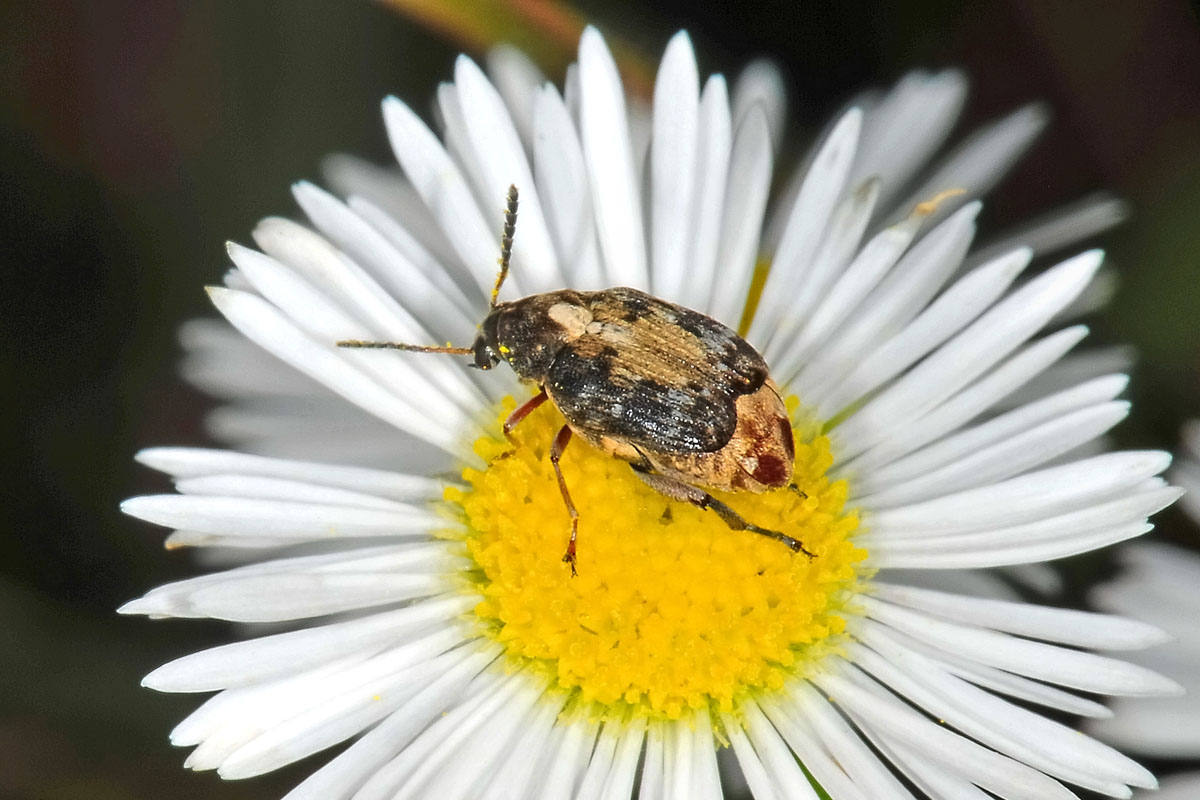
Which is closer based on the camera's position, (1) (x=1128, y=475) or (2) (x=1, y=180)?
(1) (x=1128, y=475)

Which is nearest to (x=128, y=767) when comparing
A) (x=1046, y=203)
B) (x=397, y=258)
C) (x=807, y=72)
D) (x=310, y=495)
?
(x=310, y=495)

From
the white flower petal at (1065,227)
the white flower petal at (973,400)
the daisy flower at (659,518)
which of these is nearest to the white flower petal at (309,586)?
the daisy flower at (659,518)

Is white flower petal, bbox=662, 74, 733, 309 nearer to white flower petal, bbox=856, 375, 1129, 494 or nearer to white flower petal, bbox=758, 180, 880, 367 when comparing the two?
white flower petal, bbox=758, 180, 880, 367

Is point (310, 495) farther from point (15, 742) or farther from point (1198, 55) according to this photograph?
point (1198, 55)

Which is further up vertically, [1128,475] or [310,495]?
[1128,475]

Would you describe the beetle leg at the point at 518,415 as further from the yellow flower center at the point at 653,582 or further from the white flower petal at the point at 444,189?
the white flower petal at the point at 444,189

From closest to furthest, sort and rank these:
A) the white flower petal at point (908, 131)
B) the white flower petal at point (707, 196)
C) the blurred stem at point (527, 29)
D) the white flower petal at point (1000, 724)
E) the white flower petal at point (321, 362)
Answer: the white flower petal at point (1000, 724)
the white flower petal at point (321, 362)
the white flower petal at point (707, 196)
the white flower petal at point (908, 131)
the blurred stem at point (527, 29)

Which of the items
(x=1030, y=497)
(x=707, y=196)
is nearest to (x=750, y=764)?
(x=1030, y=497)

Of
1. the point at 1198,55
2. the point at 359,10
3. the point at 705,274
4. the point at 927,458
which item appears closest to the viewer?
the point at 927,458
